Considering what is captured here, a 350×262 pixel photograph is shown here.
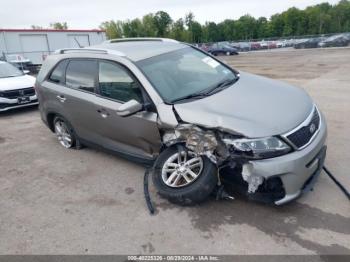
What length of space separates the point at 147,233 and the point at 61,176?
192cm

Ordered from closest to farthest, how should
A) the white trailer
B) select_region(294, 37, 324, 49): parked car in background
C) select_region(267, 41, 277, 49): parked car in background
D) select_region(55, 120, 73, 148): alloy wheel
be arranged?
select_region(55, 120, 73, 148): alloy wheel < the white trailer < select_region(294, 37, 324, 49): parked car in background < select_region(267, 41, 277, 49): parked car in background

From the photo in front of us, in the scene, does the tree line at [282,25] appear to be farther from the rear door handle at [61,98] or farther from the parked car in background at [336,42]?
the rear door handle at [61,98]

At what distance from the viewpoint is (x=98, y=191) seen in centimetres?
385

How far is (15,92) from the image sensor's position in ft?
26.5

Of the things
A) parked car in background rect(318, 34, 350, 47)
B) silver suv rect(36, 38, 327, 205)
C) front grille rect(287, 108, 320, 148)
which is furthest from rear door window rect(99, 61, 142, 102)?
parked car in background rect(318, 34, 350, 47)

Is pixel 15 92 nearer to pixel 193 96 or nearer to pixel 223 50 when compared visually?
pixel 193 96

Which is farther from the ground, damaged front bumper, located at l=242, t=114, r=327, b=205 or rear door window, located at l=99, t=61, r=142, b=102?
rear door window, located at l=99, t=61, r=142, b=102

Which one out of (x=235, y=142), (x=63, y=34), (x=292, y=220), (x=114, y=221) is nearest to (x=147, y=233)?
(x=114, y=221)

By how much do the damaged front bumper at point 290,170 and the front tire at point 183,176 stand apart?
39 cm

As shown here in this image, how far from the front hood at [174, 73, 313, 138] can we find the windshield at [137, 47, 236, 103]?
0.31 m

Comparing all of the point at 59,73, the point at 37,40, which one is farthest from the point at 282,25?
the point at 59,73

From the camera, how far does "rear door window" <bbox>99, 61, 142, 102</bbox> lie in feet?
12.2

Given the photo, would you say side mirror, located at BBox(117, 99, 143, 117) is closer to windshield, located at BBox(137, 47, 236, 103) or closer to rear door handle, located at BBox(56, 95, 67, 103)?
windshield, located at BBox(137, 47, 236, 103)

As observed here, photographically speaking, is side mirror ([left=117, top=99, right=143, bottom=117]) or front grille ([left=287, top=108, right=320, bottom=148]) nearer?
front grille ([left=287, top=108, right=320, bottom=148])
